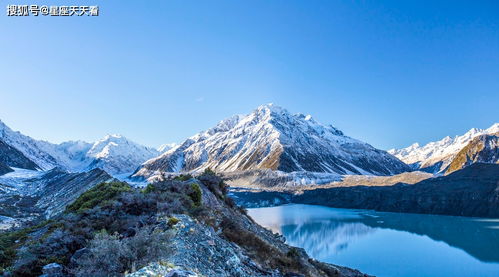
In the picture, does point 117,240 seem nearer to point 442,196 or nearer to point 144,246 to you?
point 144,246

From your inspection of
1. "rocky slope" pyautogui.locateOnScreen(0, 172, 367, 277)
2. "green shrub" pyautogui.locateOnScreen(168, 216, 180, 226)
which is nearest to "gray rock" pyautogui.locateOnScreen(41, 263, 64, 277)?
"rocky slope" pyautogui.locateOnScreen(0, 172, 367, 277)

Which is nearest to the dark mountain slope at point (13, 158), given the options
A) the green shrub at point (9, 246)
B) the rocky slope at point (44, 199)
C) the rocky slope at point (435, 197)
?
the rocky slope at point (44, 199)

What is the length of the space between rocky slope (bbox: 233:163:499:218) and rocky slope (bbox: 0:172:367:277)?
3956 inches

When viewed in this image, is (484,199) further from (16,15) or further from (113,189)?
(16,15)

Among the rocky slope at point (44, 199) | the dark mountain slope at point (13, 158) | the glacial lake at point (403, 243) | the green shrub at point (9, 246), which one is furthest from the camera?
the dark mountain slope at point (13, 158)

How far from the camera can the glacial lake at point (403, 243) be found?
41531 mm

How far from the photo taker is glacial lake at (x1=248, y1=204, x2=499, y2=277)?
136ft

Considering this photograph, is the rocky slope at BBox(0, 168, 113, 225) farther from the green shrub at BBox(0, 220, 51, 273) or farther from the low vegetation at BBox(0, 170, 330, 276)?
the low vegetation at BBox(0, 170, 330, 276)

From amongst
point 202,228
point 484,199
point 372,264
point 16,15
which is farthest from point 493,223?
point 16,15

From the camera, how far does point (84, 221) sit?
12.2 meters

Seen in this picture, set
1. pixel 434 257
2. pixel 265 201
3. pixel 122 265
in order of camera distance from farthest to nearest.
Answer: pixel 265 201 → pixel 434 257 → pixel 122 265

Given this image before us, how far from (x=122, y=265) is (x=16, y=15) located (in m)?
29.1

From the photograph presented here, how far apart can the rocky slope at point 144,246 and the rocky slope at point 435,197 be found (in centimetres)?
10049

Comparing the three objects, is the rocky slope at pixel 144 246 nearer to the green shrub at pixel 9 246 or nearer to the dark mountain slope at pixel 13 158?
the green shrub at pixel 9 246
